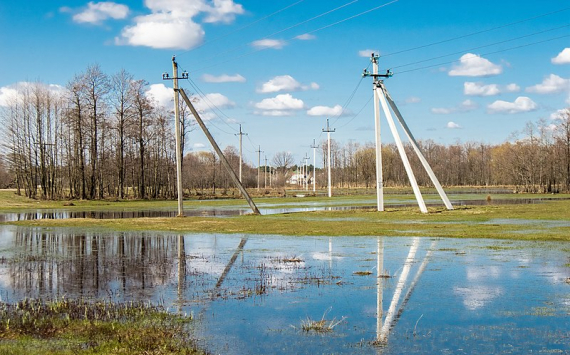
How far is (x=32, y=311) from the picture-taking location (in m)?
12.7

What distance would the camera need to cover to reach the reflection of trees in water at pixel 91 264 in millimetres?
16047

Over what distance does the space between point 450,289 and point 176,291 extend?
6.92 meters

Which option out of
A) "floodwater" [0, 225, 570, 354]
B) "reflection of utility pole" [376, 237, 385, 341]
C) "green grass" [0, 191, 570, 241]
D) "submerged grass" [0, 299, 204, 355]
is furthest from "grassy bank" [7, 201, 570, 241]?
"submerged grass" [0, 299, 204, 355]

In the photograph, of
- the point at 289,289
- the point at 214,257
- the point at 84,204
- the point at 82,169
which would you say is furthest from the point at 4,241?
the point at 82,169

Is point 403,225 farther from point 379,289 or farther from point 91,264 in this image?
point 379,289

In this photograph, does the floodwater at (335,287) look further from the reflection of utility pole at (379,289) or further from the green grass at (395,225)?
the green grass at (395,225)

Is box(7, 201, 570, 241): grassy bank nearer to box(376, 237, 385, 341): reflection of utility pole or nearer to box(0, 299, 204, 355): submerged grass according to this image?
box(376, 237, 385, 341): reflection of utility pole

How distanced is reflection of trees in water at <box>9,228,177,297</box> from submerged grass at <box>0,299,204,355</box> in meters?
1.90

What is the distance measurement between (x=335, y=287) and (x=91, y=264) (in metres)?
9.44

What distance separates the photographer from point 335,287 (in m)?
15.5

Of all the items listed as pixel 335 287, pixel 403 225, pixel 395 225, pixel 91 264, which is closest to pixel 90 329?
pixel 335 287

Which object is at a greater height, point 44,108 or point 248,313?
point 44,108

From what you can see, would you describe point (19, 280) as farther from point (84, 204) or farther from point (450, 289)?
point (84, 204)

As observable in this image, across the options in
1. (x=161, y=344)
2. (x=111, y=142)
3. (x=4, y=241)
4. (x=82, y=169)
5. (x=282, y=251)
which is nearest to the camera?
(x=161, y=344)
